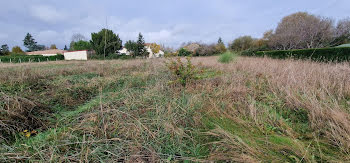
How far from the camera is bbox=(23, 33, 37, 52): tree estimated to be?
44219 millimetres

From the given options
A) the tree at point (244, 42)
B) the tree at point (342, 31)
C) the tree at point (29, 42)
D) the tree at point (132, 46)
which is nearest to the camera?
the tree at point (342, 31)

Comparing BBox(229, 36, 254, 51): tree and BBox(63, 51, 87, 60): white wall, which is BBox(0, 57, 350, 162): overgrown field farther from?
BBox(229, 36, 254, 51): tree

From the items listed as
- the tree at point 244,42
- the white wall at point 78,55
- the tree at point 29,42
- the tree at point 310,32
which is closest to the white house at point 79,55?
the white wall at point 78,55

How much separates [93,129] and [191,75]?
2329 millimetres

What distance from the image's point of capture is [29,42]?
147 feet

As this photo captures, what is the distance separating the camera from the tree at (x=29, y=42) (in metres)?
44.2

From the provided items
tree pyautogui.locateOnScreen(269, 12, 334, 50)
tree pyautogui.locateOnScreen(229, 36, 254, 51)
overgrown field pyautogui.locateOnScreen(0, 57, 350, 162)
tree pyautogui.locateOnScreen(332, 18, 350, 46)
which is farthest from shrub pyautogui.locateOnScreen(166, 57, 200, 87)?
tree pyautogui.locateOnScreen(229, 36, 254, 51)

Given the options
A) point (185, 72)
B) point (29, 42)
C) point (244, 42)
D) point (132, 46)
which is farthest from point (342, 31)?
point (29, 42)

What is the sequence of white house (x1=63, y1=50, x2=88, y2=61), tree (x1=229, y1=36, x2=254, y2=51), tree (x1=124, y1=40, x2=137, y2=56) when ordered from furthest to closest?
tree (x1=229, y1=36, x2=254, y2=51), tree (x1=124, y1=40, x2=137, y2=56), white house (x1=63, y1=50, x2=88, y2=61)

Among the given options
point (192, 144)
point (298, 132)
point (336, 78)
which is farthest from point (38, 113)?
point (336, 78)

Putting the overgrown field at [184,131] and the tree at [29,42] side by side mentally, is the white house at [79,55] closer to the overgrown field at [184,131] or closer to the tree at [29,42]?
the overgrown field at [184,131]

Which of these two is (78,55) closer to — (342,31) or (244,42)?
(244,42)

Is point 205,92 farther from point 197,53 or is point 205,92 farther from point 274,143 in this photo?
point 197,53

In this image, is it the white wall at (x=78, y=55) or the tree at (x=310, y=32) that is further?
the white wall at (x=78, y=55)
